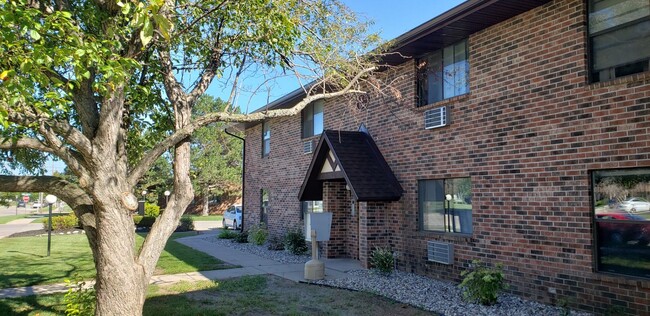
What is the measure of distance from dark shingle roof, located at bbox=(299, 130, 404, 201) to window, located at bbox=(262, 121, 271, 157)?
Answer: 20.4 feet

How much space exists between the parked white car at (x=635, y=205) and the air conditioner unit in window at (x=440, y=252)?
3.24m

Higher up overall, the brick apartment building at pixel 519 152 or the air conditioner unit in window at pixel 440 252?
the brick apartment building at pixel 519 152

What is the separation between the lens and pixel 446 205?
30.6ft

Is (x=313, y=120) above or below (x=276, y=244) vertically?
above

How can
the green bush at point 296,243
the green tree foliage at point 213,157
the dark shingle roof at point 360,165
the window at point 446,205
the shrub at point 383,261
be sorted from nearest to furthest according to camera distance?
the window at point 446,205 → the shrub at point 383,261 → the dark shingle roof at point 360,165 → the green bush at point 296,243 → the green tree foliage at point 213,157

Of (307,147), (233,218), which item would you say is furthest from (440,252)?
(233,218)

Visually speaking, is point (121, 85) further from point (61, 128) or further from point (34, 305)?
point (34, 305)

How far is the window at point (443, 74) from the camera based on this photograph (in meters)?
9.18

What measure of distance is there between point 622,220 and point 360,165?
5493 mm

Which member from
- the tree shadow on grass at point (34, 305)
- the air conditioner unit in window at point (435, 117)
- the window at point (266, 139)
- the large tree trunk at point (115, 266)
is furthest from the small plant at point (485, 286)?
the window at point (266, 139)

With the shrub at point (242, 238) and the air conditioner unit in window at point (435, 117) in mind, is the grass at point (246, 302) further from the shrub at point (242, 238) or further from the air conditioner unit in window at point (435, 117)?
the shrub at point (242, 238)

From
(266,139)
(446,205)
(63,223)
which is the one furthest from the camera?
(63,223)

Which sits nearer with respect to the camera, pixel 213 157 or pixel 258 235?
pixel 258 235

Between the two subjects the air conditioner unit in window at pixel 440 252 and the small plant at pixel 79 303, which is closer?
the small plant at pixel 79 303
